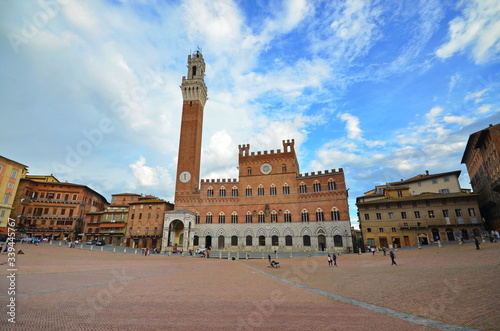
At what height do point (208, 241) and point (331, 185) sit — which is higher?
point (331, 185)

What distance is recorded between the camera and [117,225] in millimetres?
50125

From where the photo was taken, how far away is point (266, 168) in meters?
47.3

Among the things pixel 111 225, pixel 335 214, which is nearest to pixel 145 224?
pixel 111 225

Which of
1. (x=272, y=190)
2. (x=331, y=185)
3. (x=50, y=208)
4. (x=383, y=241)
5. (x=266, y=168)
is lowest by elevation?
(x=383, y=241)

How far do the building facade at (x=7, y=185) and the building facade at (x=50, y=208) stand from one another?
4.15 m

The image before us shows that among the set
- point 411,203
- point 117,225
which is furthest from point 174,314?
point 117,225

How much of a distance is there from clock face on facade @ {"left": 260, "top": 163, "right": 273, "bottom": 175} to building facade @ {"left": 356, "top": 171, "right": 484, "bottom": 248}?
17428mm

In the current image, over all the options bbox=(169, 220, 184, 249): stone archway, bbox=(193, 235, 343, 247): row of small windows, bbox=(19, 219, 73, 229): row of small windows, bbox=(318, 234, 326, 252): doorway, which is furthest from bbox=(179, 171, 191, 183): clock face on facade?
bbox=(318, 234, 326, 252): doorway

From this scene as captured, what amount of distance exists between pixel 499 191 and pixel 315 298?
41.2 m

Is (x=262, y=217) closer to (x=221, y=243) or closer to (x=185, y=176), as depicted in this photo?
(x=221, y=243)

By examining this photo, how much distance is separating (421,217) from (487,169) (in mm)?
12526

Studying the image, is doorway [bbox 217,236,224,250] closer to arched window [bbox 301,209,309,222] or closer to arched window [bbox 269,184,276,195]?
arched window [bbox 269,184,276,195]

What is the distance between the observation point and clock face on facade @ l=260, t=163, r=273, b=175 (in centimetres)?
4700

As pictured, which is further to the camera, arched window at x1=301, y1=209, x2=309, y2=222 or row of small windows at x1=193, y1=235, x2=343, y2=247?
arched window at x1=301, y1=209, x2=309, y2=222
